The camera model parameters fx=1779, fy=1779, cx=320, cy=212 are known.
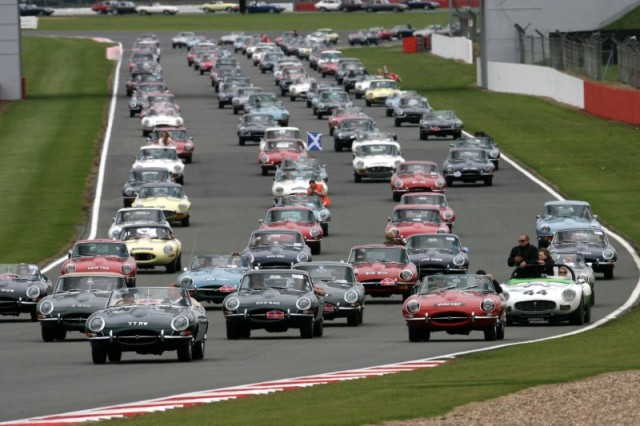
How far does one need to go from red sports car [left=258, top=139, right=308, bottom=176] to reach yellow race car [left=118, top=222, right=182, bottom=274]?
66.1 feet

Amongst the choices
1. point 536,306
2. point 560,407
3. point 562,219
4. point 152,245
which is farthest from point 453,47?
point 560,407

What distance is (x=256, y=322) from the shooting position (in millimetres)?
28875

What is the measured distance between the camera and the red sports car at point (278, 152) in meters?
64.3

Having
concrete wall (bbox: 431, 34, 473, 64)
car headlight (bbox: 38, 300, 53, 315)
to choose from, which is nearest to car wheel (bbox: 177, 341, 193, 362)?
car headlight (bbox: 38, 300, 53, 315)

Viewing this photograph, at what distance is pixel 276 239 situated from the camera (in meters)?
41.9

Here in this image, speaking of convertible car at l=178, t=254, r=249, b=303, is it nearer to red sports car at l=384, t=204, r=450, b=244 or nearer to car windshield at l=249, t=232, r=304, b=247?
car windshield at l=249, t=232, r=304, b=247

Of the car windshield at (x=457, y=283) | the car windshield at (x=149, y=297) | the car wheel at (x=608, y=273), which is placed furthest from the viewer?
Answer: the car wheel at (x=608, y=273)

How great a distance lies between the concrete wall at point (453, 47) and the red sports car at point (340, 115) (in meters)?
44.1

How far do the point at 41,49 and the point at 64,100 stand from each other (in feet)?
122

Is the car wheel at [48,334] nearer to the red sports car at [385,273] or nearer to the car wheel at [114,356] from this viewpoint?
the car wheel at [114,356]

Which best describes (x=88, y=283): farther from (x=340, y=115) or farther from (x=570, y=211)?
(x=340, y=115)

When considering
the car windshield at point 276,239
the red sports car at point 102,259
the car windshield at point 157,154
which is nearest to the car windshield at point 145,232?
the car windshield at point 276,239

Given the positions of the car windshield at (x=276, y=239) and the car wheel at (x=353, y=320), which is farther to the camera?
the car windshield at (x=276, y=239)

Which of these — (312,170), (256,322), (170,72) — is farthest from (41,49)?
(256,322)
